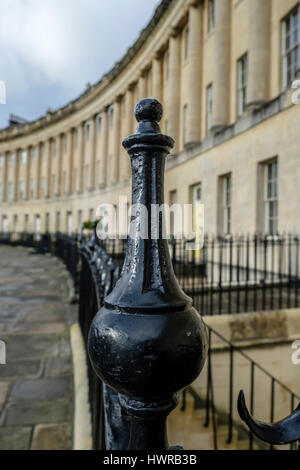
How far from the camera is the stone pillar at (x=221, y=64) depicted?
14188 mm

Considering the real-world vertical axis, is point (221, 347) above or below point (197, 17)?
below

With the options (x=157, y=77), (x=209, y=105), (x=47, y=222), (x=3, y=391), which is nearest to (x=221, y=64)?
(x=209, y=105)

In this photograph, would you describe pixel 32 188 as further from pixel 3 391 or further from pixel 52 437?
pixel 52 437

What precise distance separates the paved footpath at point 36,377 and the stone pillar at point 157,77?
63.1ft

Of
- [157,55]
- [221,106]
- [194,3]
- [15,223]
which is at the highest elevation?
[157,55]

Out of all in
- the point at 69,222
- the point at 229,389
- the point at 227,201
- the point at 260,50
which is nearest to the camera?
the point at 229,389

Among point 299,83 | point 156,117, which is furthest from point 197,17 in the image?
point 156,117

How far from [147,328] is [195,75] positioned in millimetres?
18391

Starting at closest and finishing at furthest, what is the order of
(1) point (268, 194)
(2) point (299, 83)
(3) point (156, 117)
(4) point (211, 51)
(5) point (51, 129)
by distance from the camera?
(3) point (156, 117) < (2) point (299, 83) < (1) point (268, 194) < (4) point (211, 51) < (5) point (51, 129)

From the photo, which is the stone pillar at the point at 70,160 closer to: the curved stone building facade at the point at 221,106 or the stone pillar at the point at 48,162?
the stone pillar at the point at 48,162

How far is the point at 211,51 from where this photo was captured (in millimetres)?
16062

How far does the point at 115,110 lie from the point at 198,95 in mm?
16132

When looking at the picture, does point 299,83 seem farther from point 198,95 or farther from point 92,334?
point 92,334

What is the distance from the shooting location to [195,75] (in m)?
16.9
